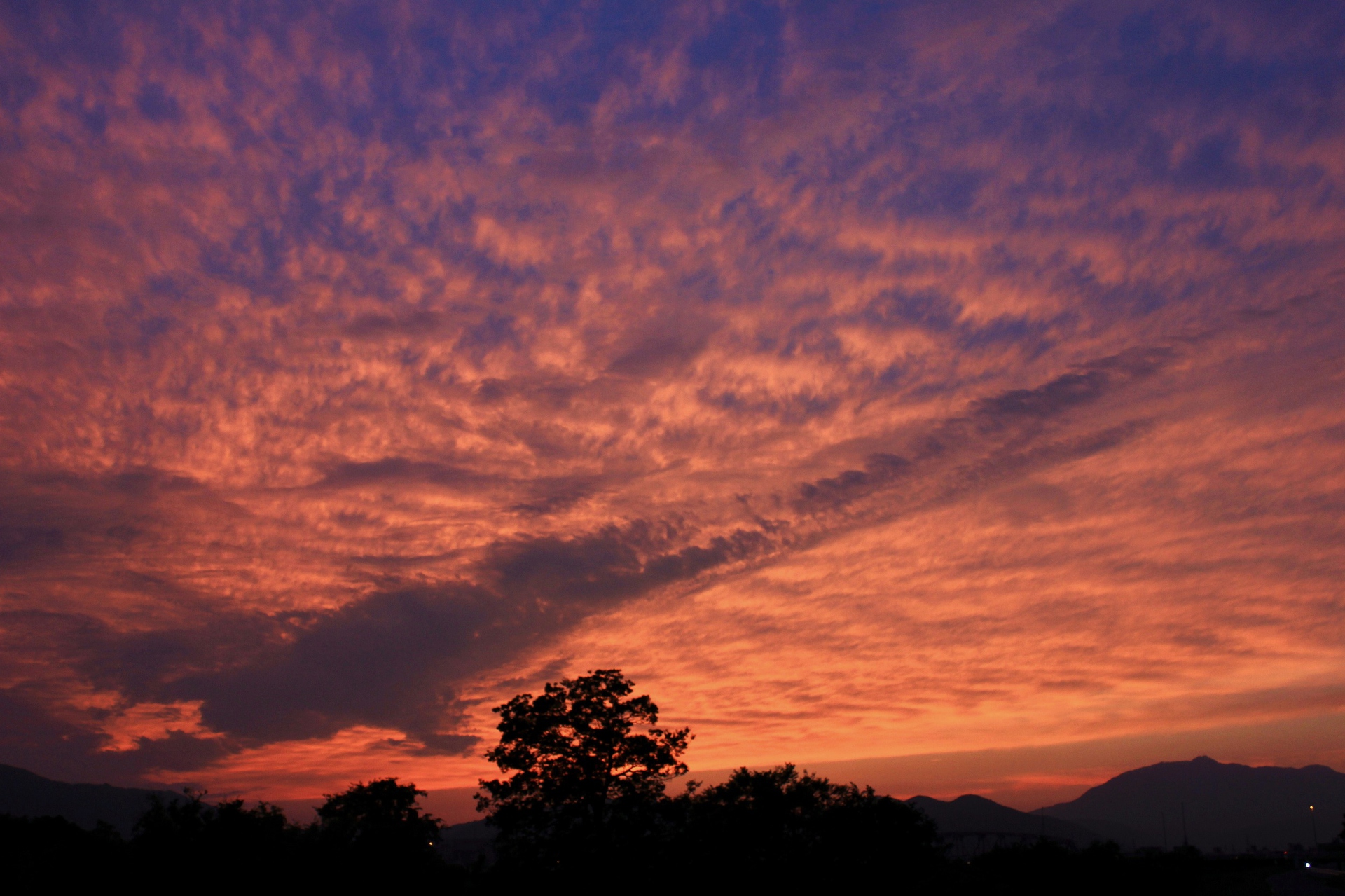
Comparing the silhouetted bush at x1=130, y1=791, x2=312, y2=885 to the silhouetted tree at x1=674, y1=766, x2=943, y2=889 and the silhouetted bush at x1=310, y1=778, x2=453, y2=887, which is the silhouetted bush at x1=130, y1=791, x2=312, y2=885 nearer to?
the silhouetted bush at x1=310, y1=778, x2=453, y2=887

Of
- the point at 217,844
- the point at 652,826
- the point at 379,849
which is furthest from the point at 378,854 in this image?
the point at 652,826

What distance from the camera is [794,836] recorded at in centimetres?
5819

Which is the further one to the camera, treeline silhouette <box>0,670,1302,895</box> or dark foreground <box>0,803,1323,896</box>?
treeline silhouette <box>0,670,1302,895</box>

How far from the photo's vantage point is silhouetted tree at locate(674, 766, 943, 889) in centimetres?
5491

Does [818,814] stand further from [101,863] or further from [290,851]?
[101,863]

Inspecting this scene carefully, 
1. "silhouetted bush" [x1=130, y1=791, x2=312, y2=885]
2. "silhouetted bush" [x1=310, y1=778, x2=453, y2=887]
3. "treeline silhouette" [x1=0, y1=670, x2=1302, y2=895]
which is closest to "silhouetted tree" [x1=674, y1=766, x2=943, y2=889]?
"treeline silhouette" [x1=0, y1=670, x2=1302, y2=895]

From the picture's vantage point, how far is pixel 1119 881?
3974 inches

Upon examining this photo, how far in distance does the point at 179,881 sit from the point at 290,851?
146 inches

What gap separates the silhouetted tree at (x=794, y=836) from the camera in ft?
Result: 180

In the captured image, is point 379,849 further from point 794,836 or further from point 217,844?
point 794,836

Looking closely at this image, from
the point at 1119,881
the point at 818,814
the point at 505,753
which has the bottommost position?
the point at 1119,881

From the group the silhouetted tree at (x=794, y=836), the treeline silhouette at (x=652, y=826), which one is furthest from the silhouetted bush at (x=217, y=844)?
the silhouetted tree at (x=794, y=836)

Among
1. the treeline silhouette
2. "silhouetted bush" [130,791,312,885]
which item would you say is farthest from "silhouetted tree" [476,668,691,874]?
"silhouetted bush" [130,791,312,885]

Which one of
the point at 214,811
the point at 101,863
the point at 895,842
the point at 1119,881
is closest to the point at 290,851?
the point at 214,811
